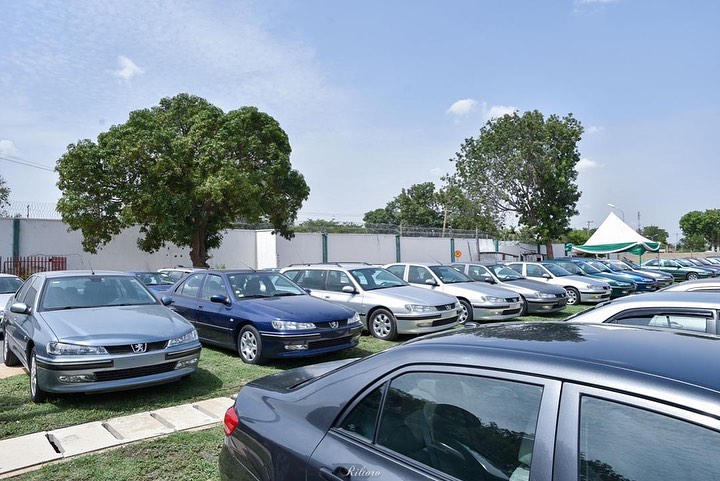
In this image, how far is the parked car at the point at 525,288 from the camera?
514 inches

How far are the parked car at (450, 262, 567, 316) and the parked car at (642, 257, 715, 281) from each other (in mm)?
17433

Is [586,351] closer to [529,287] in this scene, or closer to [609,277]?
[529,287]

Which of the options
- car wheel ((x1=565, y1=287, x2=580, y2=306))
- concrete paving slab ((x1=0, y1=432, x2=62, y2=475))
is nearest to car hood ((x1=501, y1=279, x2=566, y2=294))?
car wheel ((x1=565, y1=287, x2=580, y2=306))

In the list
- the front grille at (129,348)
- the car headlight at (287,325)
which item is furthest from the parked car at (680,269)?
the front grille at (129,348)

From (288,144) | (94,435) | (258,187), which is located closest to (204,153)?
(258,187)

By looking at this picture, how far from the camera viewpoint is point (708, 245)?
95.2 meters

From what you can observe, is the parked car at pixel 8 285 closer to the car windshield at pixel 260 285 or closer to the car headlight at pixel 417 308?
the car windshield at pixel 260 285

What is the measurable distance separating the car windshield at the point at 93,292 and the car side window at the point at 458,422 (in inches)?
218

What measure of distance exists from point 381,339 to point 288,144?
1876cm

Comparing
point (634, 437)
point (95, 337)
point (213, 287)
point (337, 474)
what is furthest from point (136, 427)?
point (634, 437)

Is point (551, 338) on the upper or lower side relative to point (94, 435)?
upper

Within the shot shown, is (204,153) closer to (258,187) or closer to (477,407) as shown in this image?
(258,187)

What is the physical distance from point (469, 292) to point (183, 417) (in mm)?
7901

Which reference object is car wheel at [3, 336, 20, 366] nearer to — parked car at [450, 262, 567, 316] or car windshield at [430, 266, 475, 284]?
car windshield at [430, 266, 475, 284]
